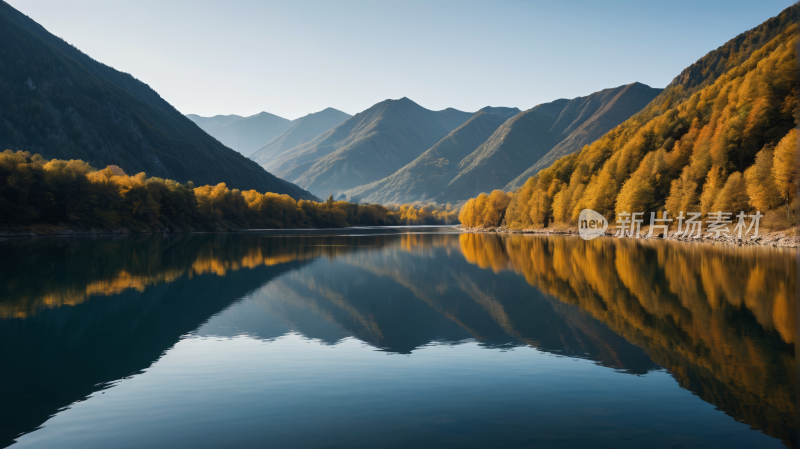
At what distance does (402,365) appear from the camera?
16.4 m

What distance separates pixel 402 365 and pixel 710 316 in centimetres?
1614

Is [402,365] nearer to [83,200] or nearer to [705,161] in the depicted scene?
[705,161]

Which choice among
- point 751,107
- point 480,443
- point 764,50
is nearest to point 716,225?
point 751,107

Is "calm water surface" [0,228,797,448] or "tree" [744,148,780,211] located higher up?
"tree" [744,148,780,211]

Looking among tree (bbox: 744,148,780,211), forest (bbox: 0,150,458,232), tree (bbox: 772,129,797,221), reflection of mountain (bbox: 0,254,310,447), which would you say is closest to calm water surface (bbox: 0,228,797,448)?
reflection of mountain (bbox: 0,254,310,447)

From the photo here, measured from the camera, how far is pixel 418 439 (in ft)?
34.2

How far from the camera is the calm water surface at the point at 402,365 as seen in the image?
11.0 m

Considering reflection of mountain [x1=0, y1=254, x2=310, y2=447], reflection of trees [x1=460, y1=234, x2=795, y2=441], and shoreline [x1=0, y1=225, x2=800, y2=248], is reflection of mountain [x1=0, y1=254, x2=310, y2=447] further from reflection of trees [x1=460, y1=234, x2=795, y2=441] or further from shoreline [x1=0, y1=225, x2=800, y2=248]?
shoreline [x1=0, y1=225, x2=800, y2=248]

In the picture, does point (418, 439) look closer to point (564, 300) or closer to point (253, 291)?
point (564, 300)

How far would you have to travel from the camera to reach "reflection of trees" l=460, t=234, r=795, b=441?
13337 mm

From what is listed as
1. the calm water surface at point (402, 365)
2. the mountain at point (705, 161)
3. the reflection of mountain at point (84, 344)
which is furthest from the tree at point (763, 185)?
the reflection of mountain at point (84, 344)

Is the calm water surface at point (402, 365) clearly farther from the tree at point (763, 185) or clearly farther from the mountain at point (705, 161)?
the mountain at point (705, 161)

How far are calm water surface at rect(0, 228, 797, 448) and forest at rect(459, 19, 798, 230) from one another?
47718 mm

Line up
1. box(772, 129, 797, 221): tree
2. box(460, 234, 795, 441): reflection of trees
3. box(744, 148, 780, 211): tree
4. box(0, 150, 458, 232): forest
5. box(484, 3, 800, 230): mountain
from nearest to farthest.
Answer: box(460, 234, 795, 441): reflection of trees → box(772, 129, 797, 221): tree → box(744, 148, 780, 211): tree → box(484, 3, 800, 230): mountain → box(0, 150, 458, 232): forest
